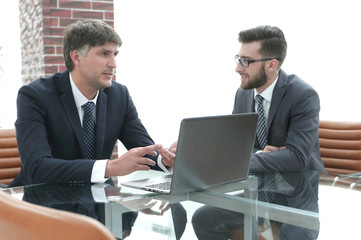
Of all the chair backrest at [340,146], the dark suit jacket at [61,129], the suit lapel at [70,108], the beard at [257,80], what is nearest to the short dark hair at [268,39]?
the beard at [257,80]

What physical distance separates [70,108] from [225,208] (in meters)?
0.98

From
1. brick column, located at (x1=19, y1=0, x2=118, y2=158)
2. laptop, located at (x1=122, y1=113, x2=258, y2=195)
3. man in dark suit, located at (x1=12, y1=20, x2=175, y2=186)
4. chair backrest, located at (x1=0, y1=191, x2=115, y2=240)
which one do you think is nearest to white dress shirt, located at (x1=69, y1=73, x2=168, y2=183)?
man in dark suit, located at (x1=12, y1=20, x2=175, y2=186)

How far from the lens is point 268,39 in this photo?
262cm

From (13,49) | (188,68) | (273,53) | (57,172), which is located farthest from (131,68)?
(57,172)

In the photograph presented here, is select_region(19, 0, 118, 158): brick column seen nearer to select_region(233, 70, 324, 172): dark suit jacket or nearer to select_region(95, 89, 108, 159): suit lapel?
select_region(95, 89, 108, 159): suit lapel

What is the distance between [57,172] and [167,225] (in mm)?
742

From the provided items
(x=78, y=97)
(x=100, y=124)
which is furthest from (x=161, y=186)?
(x=78, y=97)

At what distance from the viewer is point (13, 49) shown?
14.2ft

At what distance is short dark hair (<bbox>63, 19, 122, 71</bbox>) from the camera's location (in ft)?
7.10

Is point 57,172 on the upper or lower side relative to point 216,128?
lower

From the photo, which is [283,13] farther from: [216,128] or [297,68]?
[216,128]

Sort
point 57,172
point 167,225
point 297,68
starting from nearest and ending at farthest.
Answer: point 167,225
point 57,172
point 297,68

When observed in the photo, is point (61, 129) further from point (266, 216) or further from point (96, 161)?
point (266, 216)

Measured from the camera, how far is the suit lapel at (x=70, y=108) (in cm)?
206
